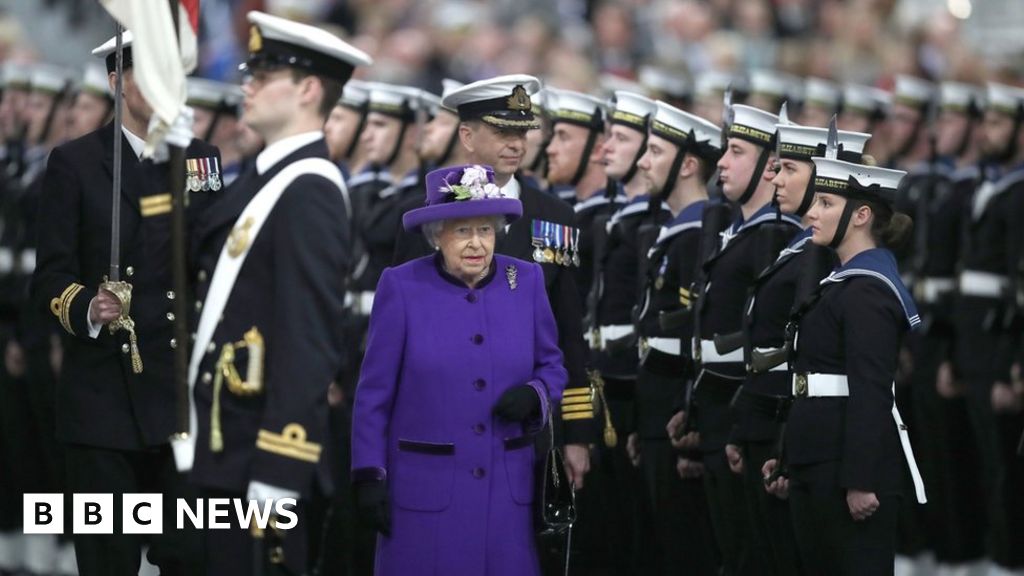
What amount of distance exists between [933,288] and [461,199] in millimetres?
5871

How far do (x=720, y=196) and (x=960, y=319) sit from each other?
2.57m

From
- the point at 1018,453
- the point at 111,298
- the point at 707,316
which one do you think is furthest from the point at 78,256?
the point at 1018,453

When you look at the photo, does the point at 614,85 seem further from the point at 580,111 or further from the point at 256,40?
the point at 256,40

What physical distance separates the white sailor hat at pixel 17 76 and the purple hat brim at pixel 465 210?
8225 millimetres

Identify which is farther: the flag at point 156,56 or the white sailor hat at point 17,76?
the white sailor hat at point 17,76

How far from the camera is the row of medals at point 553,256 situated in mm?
8977

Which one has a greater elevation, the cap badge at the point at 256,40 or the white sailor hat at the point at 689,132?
the white sailor hat at the point at 689,132

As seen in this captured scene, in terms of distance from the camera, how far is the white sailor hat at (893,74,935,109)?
47.0 ft

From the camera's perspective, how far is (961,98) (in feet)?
44.5

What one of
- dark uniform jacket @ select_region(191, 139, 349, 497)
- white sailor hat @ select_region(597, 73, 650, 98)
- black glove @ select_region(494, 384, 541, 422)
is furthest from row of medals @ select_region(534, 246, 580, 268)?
white sailor hat @ select_region(597, 73, 650, 98)

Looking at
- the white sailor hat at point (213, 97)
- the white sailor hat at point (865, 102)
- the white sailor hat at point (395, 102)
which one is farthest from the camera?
the white sailor hat at point (865, 102)

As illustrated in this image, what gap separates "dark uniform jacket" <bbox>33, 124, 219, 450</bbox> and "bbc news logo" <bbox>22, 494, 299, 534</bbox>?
22 cm

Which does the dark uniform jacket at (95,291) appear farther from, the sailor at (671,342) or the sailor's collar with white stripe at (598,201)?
the sailor's collar with white stripe at (598,201)

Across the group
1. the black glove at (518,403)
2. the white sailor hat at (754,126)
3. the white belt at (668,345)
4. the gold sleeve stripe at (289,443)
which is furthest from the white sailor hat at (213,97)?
the gold sleeve stripe at (289,443)
